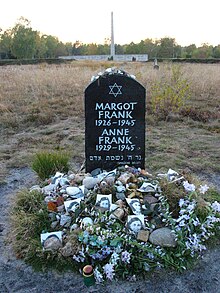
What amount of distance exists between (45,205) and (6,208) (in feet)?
2.30

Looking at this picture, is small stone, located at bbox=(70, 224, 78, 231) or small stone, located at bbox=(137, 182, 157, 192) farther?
small stone, located at bbox=(137, 182, 157, 192)

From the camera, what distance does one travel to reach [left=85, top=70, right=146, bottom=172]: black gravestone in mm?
3938

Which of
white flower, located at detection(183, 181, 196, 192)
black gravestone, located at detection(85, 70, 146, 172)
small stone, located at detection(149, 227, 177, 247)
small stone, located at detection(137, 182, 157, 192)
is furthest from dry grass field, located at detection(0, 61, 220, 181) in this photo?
small stone, located at detection(149, 227, 177, 247)

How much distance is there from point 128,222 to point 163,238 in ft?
1.11

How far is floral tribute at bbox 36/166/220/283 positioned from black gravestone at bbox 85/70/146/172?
0.52 metres

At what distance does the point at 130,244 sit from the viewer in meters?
2.74

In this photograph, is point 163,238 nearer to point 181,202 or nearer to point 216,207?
point 181,202

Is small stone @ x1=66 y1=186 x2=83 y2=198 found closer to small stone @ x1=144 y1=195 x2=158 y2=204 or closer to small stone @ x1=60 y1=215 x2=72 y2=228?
small stone @ x1=60 y1=215 x2=72 y2=228

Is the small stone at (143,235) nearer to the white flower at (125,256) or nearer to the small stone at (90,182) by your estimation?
the white flower at (125,256)

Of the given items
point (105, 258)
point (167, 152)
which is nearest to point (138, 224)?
point (105, 258)

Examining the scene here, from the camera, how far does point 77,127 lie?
7.33 m

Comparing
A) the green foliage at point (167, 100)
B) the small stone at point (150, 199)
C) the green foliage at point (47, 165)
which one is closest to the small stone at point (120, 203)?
the small stone at point (150, 199)

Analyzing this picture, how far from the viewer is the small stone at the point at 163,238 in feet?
9.20

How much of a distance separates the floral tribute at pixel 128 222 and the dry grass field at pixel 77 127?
57.1 inches
